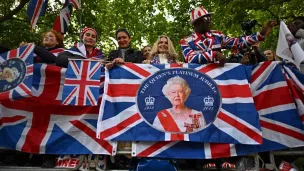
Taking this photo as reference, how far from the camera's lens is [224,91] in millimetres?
4332

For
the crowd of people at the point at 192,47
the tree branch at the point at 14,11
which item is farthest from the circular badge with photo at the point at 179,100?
the tree branch at the point at 14,11

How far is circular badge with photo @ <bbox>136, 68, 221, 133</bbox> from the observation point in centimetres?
414

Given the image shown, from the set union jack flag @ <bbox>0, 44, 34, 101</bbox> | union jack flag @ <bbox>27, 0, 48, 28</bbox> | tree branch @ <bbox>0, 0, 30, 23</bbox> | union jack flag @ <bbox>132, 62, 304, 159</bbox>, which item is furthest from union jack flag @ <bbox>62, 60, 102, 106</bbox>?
tree branch @ <bbox>0, 0, 30, 23</bbox>

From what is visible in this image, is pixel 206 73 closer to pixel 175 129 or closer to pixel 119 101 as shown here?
pixel 175 129

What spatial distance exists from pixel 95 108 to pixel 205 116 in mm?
1429

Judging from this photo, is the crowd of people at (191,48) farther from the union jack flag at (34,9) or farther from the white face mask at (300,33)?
the union jack flag at (34,9)

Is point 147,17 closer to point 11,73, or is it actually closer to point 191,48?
point 191,48

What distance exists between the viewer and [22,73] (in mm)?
4566

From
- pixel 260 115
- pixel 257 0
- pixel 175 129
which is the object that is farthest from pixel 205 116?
pixel 257 0

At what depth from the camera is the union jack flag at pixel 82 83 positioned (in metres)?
4.38

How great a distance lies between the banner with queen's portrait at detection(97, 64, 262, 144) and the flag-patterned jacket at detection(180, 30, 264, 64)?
0.94ft

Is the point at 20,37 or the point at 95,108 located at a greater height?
the point at 20,37

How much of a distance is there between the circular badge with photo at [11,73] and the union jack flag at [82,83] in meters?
0.63

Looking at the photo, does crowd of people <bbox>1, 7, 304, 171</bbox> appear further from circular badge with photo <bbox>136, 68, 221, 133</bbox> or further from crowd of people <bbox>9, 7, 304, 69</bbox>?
circular badge with photo <bbox>136, 68, 221, 133</bbox>
